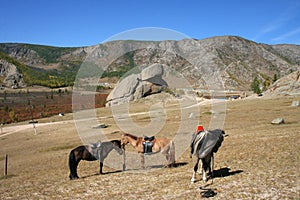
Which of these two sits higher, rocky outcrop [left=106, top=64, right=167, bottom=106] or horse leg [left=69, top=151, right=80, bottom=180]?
rocky outcrop [left=106, top=64, right=167, bottom=106]

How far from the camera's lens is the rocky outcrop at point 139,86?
88.4 m

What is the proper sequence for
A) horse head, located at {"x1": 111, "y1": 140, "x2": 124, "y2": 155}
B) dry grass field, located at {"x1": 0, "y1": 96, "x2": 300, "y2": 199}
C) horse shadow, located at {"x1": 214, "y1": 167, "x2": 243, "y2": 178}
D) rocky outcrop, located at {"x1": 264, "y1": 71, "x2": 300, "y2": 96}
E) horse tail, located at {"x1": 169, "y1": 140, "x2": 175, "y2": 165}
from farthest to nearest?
rocky outcrop, located at {"x1": 264, "y1": 71, "x2": 300, "y2": 96}, horse head, located at {"x1": 111, "y1": 140, "x2": 124, "y2": 155}, horse tail, located at {"x1": 169, "y1": 140, "x2": 175, "y2": 165}, horse shadow, located at {"x1": 214, "y1": 167, "x2": 243, "y2": 178}, dry grass field, located at {"x1": 0, "y1": 96, "x2": 300, "y2": 199}

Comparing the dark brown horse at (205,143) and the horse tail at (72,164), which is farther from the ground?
the dark brown horse at (205,143)

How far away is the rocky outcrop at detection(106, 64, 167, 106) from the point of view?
88375 millimetres

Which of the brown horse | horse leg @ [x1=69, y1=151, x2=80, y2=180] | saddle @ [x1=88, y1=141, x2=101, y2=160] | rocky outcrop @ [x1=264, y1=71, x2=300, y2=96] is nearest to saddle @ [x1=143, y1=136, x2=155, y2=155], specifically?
the brown horse

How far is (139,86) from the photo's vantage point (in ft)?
297

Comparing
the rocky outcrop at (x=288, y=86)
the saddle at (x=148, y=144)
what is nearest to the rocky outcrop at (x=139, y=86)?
the rocky outcrop at (x=288, y=86)

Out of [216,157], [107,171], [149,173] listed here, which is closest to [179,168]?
[149,173]

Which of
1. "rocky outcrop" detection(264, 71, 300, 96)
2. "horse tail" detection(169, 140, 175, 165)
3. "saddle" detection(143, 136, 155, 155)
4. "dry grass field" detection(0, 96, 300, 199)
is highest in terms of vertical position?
"rocky outcrop" detection(264, 71, 300, 96)

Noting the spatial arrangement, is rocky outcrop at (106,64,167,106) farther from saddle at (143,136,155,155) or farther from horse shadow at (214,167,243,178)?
horse shadow at (214,167,243,178)

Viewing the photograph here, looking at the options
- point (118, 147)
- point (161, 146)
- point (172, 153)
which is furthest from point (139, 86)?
point (161, 146)

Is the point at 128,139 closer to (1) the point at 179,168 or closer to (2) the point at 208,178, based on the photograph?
(1) the point at 179,168

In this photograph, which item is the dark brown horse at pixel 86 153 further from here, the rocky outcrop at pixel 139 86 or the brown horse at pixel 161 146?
the rocky outcrop at pixel 139 86

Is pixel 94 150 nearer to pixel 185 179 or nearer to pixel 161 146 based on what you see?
pixel 161 146
